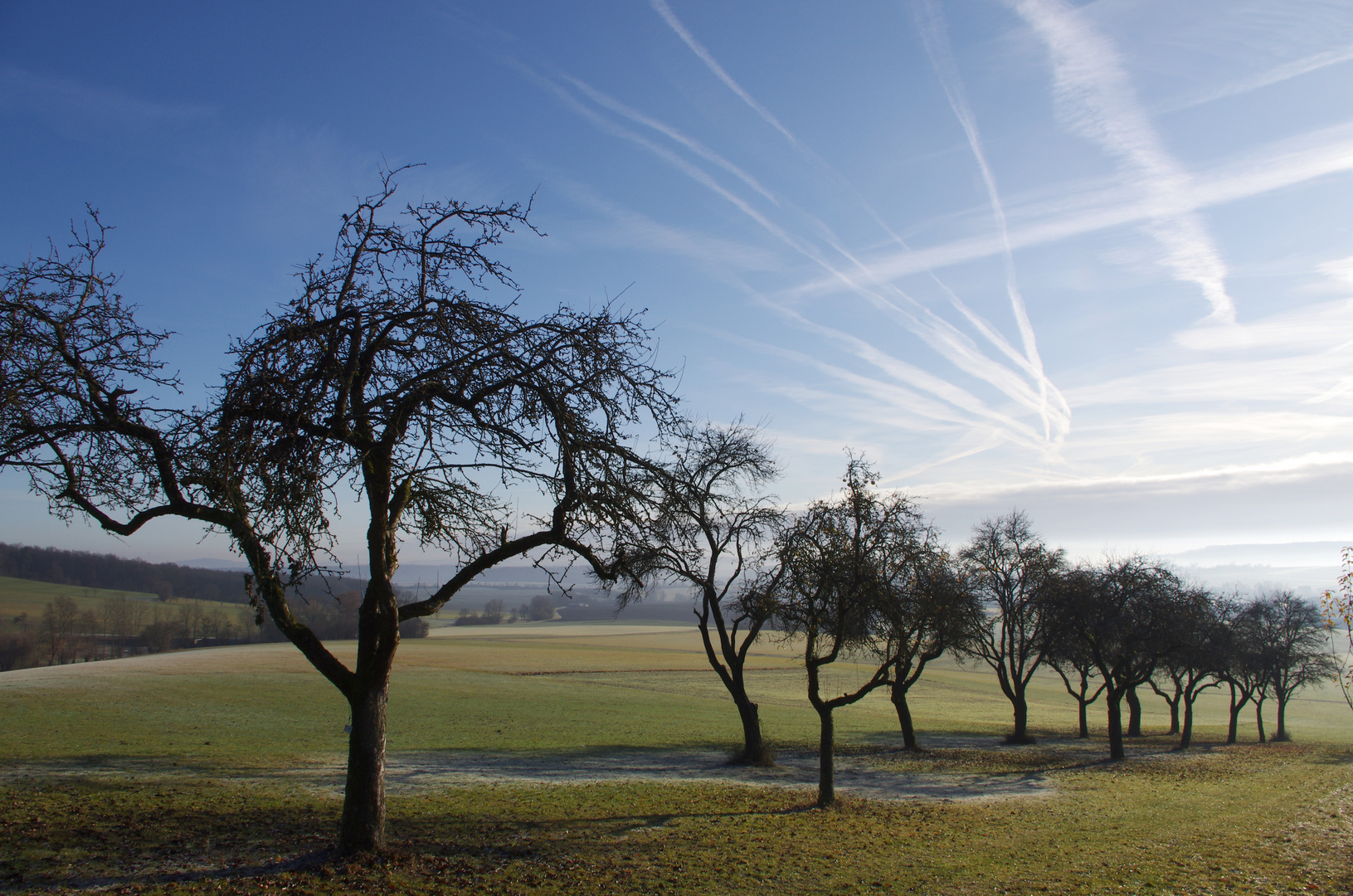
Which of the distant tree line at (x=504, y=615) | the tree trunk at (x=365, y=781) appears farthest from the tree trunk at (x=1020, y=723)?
the distant tree line at (x=504, y=615)

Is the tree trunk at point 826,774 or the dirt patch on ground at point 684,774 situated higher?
the tree trunk at point 826,774

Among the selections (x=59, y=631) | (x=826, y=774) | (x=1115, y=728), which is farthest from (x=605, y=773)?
(x=59, y=631)

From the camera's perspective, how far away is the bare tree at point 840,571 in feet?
49.8

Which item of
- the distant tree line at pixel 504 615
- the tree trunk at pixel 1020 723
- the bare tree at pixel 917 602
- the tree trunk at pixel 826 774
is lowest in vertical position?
the distant tree line at pixel 504 615

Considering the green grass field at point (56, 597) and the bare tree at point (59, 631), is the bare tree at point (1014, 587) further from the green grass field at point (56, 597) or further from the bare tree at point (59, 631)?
the green grass field at point (56, 597)

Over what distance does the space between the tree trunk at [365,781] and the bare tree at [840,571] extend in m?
9.05

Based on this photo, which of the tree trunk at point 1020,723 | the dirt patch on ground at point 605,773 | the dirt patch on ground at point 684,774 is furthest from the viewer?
the tree trunk at point 1020,723

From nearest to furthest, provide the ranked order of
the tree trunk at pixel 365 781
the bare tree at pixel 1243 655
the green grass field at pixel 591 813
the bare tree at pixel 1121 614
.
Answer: the tree trunk at pixel 365 781 < the green grass field at pixel 591 813 < the bare tree at pixel 1121 614 < the bare tree at pixel 1243 655

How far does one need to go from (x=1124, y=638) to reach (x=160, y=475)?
31747 mm

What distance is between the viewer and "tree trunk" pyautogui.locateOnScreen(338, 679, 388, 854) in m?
8.56

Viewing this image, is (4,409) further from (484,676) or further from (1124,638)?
(484,676)

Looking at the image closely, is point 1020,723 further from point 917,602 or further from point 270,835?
point 270,835

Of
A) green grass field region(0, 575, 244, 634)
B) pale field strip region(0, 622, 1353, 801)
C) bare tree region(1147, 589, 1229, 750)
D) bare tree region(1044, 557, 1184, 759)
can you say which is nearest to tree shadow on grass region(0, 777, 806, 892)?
pale field strip region(0, 622, 1353, 801)

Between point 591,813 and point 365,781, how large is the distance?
19.1 feet
